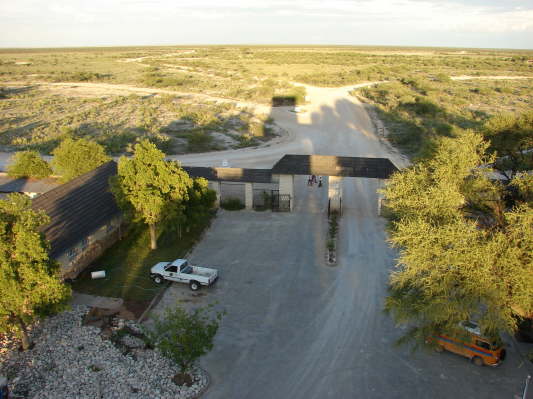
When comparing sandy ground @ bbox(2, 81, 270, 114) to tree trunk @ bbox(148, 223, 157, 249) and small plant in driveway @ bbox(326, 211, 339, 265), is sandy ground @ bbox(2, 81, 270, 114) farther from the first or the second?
tree trunk @ bbox(148, 223, 157, 249)

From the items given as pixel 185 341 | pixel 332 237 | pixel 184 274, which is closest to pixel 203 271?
pixel 184 274

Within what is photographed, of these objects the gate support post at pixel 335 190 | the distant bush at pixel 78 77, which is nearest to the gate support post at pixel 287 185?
the gate support post at pixel 335 190

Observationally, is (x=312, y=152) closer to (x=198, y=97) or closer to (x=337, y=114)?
(x=337, y=114)

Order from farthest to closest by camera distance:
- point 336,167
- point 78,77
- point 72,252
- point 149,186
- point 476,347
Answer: point 78,77
point 336,167
point 149,186
point 72,252
point 476,347

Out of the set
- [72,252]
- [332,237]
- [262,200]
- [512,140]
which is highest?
[512,140]

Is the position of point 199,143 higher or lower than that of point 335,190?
lower

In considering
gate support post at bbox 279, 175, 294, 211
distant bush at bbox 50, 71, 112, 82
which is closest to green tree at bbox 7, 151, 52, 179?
gate support post at bbox 279, 175, 294, 211

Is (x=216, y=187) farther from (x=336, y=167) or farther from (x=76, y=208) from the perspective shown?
(x=76, y=208)
